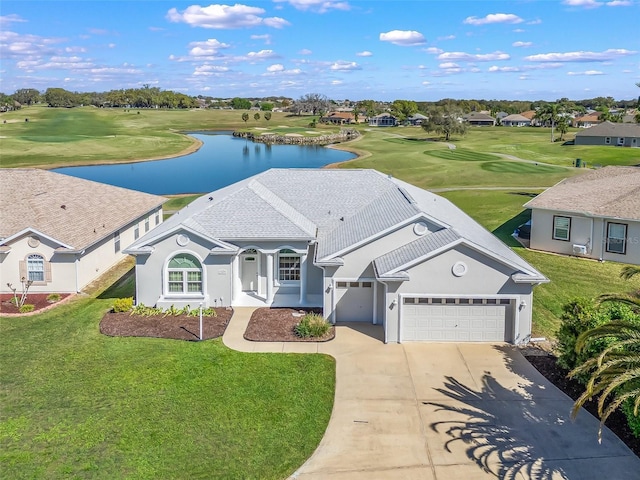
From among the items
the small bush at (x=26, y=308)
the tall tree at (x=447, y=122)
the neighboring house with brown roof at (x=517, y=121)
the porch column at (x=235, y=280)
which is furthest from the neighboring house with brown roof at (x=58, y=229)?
the neighboring house with brown roof at (x=517, y=121)

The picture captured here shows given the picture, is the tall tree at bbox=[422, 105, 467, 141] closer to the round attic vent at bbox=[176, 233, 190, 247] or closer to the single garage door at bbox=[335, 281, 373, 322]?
the single garage door at bbox=[335, 281, 373, 322]

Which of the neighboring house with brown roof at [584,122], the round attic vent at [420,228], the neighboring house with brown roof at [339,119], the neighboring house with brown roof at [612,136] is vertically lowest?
the round attic vent at [420,228]

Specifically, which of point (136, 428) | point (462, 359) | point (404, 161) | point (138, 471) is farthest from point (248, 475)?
point (404, 161)

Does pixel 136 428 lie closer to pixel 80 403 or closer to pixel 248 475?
pixel 80 403

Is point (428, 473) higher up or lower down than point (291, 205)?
lower down

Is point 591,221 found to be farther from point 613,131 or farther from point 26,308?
point 613,131

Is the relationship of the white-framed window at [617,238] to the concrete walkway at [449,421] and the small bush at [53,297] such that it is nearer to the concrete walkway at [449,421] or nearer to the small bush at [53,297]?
the concrete walkway at [449,421]

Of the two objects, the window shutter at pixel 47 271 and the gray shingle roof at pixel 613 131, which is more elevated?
the gray shingle roof at pixel 613 131
